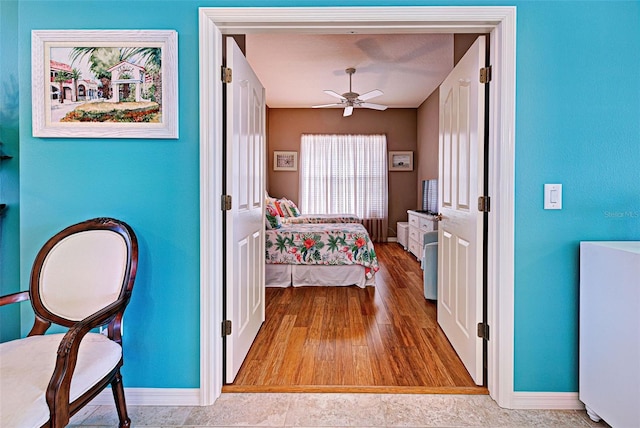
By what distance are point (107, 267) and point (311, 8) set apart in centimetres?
158

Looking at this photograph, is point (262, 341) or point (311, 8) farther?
point (262, 341)

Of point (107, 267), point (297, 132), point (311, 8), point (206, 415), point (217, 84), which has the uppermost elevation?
point (297, 132)

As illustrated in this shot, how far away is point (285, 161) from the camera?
748cm

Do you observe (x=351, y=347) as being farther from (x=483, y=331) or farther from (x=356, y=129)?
(x=356, y=129)

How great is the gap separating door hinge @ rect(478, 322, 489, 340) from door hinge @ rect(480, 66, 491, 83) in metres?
1.30

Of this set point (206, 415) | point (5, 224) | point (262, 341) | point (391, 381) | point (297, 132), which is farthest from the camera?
point (297, 132)

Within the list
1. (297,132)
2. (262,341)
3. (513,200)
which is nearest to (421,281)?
(262,341)

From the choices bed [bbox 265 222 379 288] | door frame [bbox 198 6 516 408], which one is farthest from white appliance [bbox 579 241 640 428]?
bed [bbox 265 222 379 288]

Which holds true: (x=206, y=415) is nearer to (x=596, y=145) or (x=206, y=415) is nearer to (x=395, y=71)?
(x=596, y=145)

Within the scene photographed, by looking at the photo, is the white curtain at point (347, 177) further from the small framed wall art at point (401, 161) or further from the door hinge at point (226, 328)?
the door hinge at point (226, 328)

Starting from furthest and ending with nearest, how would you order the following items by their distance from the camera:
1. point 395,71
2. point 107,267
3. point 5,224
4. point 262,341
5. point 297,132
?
point 297,132, point 395,71, point 262,341, point 5,224, point 107,267

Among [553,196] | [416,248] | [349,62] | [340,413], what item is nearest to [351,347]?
[340,413]

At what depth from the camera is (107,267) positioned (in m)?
1.58

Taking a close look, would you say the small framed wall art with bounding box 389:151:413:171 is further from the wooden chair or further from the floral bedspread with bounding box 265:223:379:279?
the wooden chair
